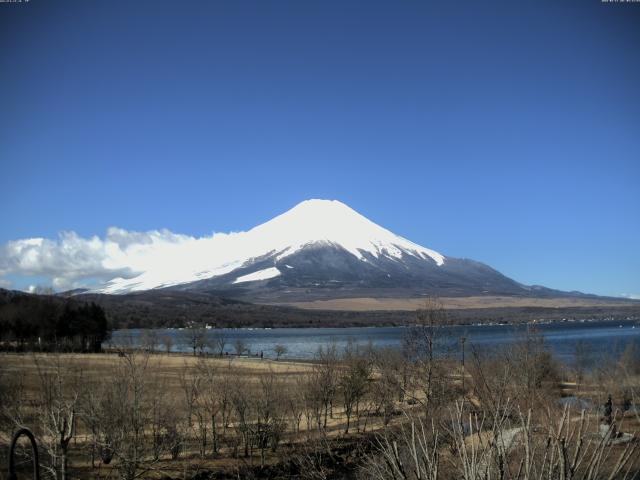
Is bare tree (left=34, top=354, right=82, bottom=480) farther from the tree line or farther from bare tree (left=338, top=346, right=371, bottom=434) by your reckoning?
bare tree (left=338, top=346, right=371, bottom=434)

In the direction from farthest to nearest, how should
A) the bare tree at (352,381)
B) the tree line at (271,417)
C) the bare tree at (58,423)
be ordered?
the bare tree at (352,381) → the tree line at (271,417) → the bare tree at (58,423)

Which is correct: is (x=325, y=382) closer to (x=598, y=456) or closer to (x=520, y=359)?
(x=520, y=359)

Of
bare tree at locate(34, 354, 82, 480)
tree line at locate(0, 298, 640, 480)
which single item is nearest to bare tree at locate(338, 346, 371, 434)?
tree line at locate(0, 298, 640, 480)

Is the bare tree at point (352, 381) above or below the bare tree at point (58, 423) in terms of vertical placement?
below

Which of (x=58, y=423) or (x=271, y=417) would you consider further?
(x=271, y=417)

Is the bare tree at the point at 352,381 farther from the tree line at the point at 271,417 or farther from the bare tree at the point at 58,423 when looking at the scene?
the bare tree at the point at 58,423

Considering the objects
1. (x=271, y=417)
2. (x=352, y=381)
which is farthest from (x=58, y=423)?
(x=352, y=381)

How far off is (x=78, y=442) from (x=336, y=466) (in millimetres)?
11945

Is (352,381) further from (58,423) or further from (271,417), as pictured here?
(58,423)

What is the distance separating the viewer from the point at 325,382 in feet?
112

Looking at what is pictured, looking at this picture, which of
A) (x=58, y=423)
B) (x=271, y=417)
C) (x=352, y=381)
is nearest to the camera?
(x=58, y=423)

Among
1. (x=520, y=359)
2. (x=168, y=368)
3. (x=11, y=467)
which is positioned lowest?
(x=168, y=368)

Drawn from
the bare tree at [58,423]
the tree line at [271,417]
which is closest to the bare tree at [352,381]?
the tree line at [271,417]

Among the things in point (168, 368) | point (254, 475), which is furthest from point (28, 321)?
point (254, 475)
